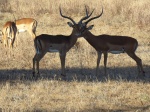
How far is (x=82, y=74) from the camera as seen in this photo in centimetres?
1013

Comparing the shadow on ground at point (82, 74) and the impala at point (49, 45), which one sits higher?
the impala at point (49, 45)

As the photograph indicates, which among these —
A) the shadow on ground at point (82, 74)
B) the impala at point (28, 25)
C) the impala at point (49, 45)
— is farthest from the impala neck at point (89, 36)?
the impala at point (28, 25)

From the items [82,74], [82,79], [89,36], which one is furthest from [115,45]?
[82,79]

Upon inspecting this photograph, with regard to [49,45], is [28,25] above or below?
below

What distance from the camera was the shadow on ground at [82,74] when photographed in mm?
9555

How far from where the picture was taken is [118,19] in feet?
61.3

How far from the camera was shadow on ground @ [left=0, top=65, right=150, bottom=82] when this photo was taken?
9555mm

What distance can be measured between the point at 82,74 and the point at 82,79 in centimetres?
69

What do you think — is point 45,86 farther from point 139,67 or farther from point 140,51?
point 140,51

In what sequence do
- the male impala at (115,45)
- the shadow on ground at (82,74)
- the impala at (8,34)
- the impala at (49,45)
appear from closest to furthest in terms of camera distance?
1. the shadow on ground at (82,74)
2. the impala at (49,45)
3. the male impala at (115,45)
4. the impala at (8,34)

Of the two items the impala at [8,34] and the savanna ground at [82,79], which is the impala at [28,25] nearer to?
the savanna ground at [82,79]

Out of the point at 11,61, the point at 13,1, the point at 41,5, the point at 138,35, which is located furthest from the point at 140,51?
the point at 13,1

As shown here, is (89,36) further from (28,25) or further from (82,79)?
(28,25)

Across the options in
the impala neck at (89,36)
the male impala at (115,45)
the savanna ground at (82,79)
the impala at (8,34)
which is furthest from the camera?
the impala at (8,34)
